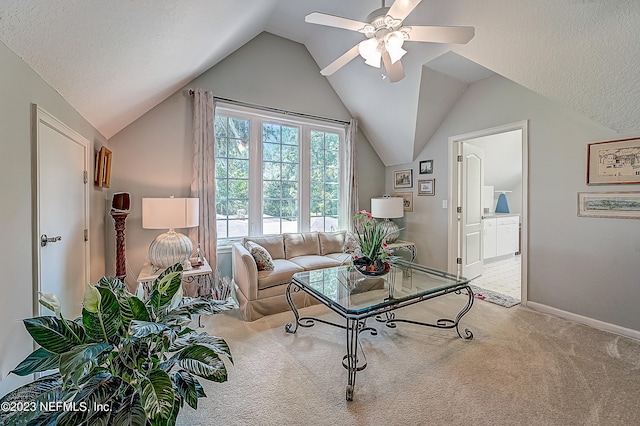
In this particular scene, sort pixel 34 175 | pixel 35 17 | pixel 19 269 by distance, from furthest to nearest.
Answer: pixel 34 175, pixel 19 269, pixel 35 17

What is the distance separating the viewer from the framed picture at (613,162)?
2.43 meters

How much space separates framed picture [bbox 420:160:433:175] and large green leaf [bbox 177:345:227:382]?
13.0 feet

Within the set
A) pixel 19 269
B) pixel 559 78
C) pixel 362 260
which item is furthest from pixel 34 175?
pixel 559 78

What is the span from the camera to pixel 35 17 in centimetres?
116

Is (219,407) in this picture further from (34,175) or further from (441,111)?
(441,111)

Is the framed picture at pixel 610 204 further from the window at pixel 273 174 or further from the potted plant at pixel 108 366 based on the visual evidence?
the potted plant at pixel 108 366

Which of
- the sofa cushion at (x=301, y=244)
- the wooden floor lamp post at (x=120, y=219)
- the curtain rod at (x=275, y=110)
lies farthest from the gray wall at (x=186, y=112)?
the sofa cushion at (x=301, y=244)

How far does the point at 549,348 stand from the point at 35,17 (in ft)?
12.7

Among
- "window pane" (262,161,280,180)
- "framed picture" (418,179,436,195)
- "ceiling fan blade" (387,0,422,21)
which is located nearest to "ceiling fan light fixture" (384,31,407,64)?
"ceiling fan blade" (387,0,422,21)

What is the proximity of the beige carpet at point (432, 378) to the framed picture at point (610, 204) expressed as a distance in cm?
111

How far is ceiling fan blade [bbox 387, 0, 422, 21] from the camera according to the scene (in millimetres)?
1686

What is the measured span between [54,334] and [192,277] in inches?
68.5

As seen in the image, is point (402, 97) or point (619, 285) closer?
point (619, 285)

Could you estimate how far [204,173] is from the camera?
10.8ft
